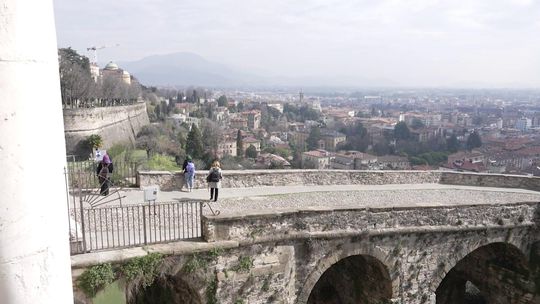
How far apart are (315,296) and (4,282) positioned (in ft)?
42.6

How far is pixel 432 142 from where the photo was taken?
114 meters

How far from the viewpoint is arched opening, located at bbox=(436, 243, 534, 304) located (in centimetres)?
1449

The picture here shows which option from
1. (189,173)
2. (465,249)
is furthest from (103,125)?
(465,249)

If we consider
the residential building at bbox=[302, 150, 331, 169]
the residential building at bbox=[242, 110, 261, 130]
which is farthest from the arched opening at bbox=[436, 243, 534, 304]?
the residential building at bbox=[242, 110, 261, 130]

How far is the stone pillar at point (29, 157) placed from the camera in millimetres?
3633

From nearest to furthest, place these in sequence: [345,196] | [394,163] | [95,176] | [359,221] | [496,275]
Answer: [359,221]
[95,176]
[496,275]
[345,196]
[394,163]

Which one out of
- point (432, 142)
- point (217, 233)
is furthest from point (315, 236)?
point (432, 142)

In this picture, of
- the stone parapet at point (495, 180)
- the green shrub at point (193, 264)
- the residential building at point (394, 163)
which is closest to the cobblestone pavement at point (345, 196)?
the stone parapet at point (495, 180)

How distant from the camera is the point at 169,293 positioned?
1149 cm

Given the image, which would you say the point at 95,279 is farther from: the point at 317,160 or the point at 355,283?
the point at 317,160

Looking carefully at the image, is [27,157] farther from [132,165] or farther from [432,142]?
[432,142]

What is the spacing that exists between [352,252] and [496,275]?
6485mm

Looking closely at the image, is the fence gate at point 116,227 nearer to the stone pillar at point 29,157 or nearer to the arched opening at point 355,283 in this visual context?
the stone pillar at point 29,157

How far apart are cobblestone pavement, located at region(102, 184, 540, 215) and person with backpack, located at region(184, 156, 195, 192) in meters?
0.33
